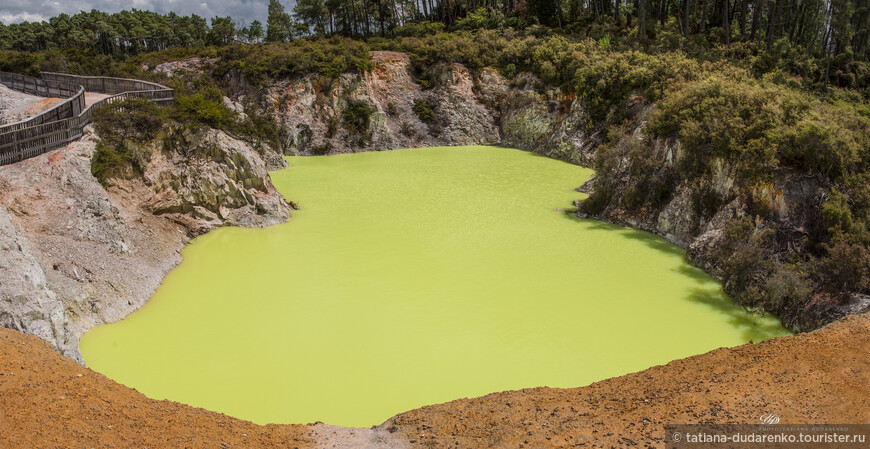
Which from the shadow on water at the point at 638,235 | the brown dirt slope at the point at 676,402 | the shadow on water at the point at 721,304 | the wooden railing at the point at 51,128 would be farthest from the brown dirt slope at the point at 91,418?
the shadow on water at the point at 638,235

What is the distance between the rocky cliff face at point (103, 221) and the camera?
11695 millimetres

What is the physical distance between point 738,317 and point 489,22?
4506 centimetres

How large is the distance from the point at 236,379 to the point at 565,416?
7052 millimetres

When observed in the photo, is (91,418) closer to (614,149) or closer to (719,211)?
(719,211)

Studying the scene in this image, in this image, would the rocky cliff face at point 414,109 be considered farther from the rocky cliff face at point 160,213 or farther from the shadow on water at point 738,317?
the shadow on water at point 738,317

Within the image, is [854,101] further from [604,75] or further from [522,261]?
[522,261]

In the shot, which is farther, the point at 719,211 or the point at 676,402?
the point at 719,211

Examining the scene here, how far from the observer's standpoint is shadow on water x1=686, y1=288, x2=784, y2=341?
45.4 feet

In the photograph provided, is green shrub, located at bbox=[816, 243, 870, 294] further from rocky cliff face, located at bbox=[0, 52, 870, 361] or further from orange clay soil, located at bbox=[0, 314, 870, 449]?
orange clay soil, located at bbox=[0, 314, 870, 449]

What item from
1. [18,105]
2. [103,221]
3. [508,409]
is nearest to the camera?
[508,409]

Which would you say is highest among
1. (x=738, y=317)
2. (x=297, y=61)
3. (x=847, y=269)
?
(x=297, y=61)

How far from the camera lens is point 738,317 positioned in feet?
48.2

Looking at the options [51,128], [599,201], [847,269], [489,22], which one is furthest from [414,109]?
[847,269]

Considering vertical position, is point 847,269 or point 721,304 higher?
point 847,269
